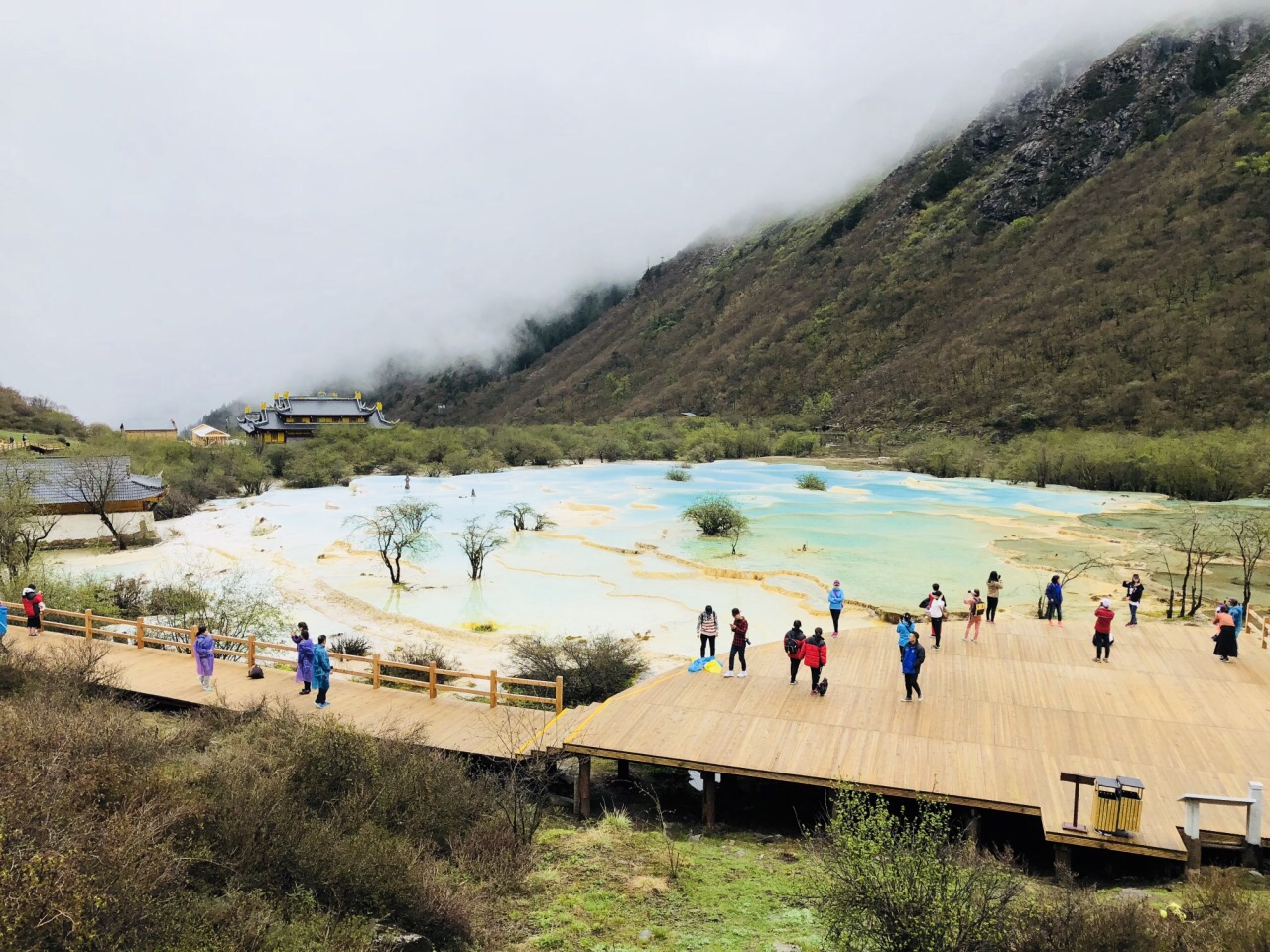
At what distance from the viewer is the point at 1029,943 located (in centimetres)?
520

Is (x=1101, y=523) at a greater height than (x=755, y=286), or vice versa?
(x=755, y=286)

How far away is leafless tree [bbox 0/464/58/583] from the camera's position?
2297cm

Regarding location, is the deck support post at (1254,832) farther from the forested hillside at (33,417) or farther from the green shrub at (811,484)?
the forested hillside at (33,417)

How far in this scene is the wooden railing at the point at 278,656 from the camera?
38.7ft

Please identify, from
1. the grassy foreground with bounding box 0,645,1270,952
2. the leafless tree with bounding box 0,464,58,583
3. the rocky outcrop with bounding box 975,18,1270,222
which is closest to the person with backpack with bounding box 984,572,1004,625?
the grassy foreground with bounding box 0,645,1270,952

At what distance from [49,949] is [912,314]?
10435 centimetres

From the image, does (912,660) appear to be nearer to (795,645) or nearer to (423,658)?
(795,645)

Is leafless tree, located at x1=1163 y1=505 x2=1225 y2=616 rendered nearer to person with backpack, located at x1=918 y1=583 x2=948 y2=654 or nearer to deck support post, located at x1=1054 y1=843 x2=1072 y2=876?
person with backpack, located at x1=918 y1=583 x2=948 y2=654

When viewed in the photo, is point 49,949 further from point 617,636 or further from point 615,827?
point 617,636

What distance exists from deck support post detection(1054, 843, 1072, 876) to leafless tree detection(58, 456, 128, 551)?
124ft

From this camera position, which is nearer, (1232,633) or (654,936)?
(654,936)

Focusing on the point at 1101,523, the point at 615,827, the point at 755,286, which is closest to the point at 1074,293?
the point at 1101,523

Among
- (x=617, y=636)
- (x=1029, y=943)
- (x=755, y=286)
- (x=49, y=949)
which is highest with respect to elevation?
(x=755, y=286)

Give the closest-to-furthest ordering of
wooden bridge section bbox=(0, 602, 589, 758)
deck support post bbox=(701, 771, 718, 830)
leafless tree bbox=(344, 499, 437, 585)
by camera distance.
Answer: deck support post bbox=(701, 771, 718, 830)
wooden bridge section bbox=(0, 602, 589, 758)
leafless tree bbox=(344, 499, 437, 585)
